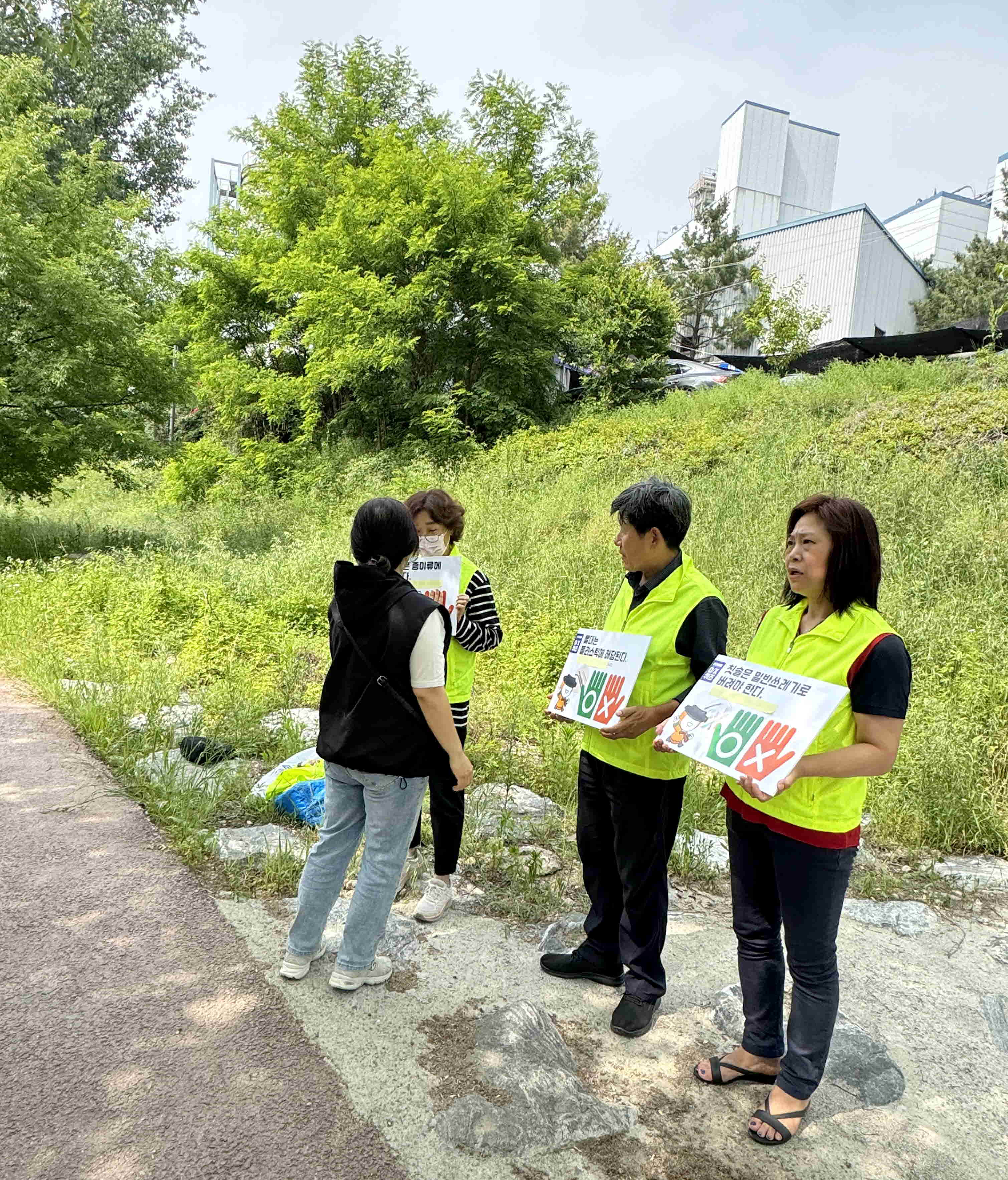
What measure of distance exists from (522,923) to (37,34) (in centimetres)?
524

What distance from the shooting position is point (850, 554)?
8.28 feet

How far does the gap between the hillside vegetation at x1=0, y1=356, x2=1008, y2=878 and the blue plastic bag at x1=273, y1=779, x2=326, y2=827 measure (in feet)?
1.01

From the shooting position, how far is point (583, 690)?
3.25 metres

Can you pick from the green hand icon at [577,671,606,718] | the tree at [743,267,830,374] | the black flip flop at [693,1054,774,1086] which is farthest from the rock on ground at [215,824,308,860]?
the tree at [743,267,830,374]

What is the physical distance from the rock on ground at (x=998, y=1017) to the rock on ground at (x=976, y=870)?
1.11 meters

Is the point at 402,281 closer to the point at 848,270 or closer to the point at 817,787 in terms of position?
the point at 817,787

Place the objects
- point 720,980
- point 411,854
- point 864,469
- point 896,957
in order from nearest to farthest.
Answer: point 720,980 < point 896,957 < point 411,854 < point 864,469

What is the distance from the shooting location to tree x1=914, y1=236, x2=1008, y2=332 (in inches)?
1591

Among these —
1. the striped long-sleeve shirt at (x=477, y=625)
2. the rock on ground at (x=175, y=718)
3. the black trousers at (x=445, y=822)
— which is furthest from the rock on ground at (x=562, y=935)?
the rock on ground at (x=175, y=718)

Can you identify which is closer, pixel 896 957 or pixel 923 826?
pixel 896 957

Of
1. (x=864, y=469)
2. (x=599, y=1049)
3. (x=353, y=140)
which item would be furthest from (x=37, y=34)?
(x=353, y=140)

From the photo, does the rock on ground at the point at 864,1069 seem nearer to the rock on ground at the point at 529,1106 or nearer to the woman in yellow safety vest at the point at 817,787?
the woman in yellow safety vest at the point at 817,787

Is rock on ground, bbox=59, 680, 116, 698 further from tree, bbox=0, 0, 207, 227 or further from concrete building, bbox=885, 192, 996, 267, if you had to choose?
concrete building, bbox=885, 192, 996, 267

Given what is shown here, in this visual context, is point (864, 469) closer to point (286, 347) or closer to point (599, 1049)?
point (599, 1049)
